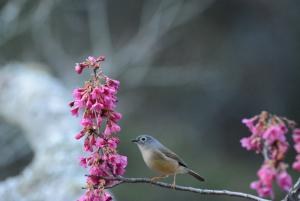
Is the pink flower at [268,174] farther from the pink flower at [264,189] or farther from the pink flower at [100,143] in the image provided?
the pink flower at [100,143]

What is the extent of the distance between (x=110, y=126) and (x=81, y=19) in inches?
383

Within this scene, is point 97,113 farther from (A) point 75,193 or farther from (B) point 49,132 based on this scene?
(B) point 49,132

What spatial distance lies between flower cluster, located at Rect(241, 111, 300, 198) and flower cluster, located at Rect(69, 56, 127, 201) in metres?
0.44

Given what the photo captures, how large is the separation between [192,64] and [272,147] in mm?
10347

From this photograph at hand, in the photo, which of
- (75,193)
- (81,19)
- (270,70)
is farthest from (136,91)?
(75,193)

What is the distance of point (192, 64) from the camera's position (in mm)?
12547

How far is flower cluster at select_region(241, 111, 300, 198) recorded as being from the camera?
2.18m

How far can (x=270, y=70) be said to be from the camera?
13.2 meters

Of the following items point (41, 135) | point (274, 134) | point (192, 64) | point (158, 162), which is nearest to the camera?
point (274, 134)

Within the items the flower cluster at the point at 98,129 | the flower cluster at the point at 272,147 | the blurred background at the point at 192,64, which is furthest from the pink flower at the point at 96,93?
the blurred background at the point at 192,64

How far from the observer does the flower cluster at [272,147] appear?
7.16 feet

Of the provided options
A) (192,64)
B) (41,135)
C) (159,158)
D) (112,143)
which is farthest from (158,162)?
(192,64)

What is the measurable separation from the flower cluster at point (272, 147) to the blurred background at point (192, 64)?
7.68 meters

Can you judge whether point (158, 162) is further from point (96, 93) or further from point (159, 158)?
point (96, 93)
